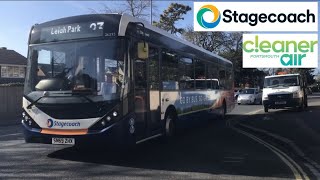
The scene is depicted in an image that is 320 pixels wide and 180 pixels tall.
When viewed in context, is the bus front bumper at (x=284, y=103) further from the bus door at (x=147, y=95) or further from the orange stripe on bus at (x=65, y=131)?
the orange stripe on bus at (x=65, y=131)

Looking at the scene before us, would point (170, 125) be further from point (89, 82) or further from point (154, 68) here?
point (89, 82)

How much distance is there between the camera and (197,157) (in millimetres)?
10078

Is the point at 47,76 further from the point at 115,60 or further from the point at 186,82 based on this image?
the point at 186,82

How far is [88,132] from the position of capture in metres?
8.96

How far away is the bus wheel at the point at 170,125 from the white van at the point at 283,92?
14001 millimetres

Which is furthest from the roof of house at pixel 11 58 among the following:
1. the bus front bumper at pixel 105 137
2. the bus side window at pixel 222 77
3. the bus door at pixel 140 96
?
the bus front bumper at pixel 105 137

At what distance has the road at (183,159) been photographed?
819 cm

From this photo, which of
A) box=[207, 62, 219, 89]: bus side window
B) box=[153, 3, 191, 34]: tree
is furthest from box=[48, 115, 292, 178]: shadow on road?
box=[153, 3, 191, 34]: tree

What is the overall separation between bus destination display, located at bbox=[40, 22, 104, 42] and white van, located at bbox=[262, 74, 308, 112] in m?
17.8

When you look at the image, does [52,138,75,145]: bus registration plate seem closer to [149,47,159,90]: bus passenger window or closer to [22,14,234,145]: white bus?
[22,14,234,145]: white bus

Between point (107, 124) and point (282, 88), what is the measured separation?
18.4 metres

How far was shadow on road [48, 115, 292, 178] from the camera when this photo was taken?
873 centimetres

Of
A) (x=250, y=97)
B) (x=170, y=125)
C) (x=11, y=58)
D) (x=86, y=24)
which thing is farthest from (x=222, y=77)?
(x=11, y=58)

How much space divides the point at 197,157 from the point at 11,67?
43412mm
